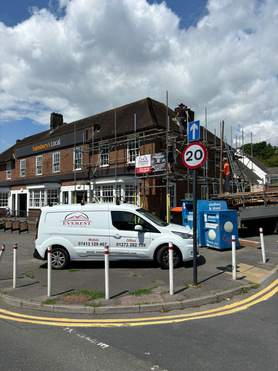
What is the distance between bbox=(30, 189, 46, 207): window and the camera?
22.9 meters

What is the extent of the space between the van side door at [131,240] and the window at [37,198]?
17009 millimetres

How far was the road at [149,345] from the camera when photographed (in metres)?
3.12

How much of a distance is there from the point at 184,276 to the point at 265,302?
193cm

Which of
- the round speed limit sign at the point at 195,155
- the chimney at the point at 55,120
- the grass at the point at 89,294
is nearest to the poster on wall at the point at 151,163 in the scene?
the round speed limit sign at the point at 195,155

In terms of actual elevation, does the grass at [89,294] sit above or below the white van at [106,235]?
below

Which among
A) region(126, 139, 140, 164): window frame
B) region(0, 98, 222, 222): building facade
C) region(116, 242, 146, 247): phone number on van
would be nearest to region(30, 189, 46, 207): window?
region(0, 98, 222, 222): building facade

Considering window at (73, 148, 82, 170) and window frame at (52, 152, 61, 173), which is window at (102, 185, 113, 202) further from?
window frame at (52, 152, 61, 173)

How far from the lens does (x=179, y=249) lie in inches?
280

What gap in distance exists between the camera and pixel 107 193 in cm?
1850

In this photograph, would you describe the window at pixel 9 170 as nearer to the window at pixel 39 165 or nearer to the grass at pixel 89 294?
the window at pixel 39 165

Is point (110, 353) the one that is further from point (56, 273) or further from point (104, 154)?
point (104, 154)

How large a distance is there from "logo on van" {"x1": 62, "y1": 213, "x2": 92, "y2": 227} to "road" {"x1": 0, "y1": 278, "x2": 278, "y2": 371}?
11.0 feet

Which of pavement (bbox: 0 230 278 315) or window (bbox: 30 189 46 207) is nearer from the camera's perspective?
pavement (bbox: 0 230 278 315)

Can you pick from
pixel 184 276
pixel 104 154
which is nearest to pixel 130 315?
pixel 184 276
